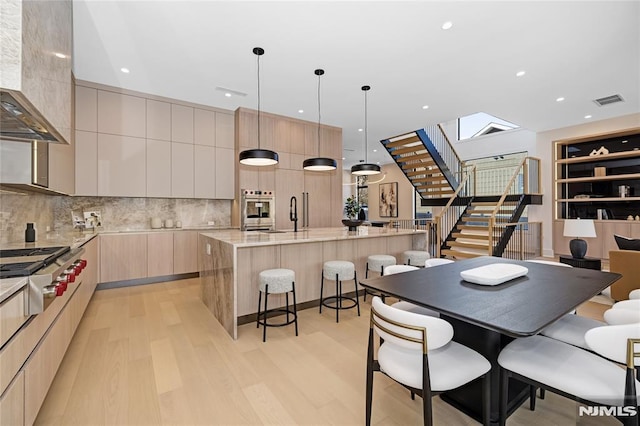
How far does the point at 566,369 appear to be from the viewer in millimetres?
1463

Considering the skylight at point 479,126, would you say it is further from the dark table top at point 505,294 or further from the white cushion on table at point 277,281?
the white cushion on table at point 277,281

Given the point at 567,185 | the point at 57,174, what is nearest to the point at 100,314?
the point at 57,174

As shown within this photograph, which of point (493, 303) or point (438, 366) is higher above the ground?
point (493, 303)

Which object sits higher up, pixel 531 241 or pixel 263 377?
pixel 531 241

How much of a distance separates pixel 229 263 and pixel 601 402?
2.88 metres

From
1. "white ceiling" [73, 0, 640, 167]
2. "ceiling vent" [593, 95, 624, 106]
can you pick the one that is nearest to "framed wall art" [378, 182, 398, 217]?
"white ceiling" [73, 0, 640, 167]

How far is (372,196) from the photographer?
1293cm

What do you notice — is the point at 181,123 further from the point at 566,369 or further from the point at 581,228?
the point at 581,228

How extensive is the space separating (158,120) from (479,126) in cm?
928

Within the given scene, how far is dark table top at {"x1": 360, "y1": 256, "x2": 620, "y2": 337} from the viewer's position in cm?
143

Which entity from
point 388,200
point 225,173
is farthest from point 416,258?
point 388,200

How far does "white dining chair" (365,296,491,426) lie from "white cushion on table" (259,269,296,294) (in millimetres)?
1555

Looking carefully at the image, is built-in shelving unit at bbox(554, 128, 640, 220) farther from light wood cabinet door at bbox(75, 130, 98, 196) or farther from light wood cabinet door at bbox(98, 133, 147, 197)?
light wood cabinet door at bbox(75, 130, 98, 196)

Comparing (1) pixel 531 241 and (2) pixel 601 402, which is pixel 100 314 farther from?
(1) pixel 531 241
